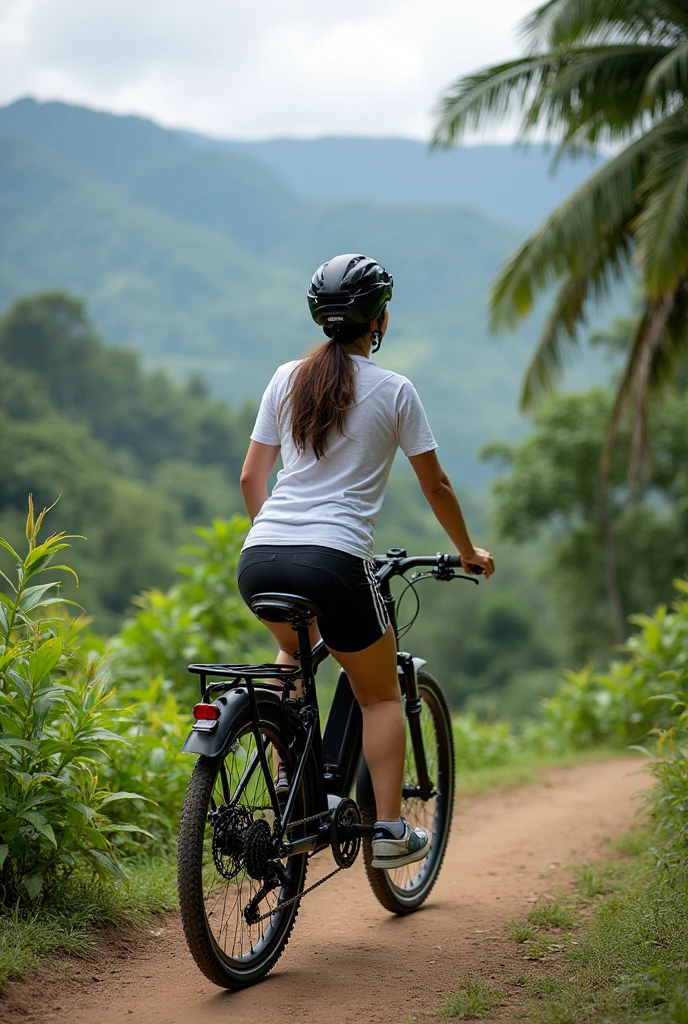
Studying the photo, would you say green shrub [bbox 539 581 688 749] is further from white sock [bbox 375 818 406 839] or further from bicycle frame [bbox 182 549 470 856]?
white sock [bbox 375 818 406 839]

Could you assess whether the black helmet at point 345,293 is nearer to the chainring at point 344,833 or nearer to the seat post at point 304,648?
the seat post at point 304,648

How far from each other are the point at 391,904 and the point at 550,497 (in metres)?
23.9

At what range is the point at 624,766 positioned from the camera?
7398mm

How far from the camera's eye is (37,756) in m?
3.43

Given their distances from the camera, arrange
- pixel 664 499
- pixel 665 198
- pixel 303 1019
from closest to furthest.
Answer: pixel 303 1019, pixel 665 198, pixel 664 499

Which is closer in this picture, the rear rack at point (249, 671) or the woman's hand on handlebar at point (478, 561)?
the rear rack at point (249, 671)

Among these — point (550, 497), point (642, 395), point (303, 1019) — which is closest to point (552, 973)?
point (303, 1019)

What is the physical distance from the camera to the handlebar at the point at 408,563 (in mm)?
3627

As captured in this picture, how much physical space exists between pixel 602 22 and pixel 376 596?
9425 millimetres

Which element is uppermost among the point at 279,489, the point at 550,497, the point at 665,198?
the point at 550,497

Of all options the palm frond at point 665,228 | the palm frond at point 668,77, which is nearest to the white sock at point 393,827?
the palm frond at point 665,228

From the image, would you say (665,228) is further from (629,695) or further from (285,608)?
(285,608)

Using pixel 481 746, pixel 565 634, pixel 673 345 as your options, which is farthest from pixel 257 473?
pixel 565 634

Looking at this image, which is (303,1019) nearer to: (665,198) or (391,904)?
(391,904)
